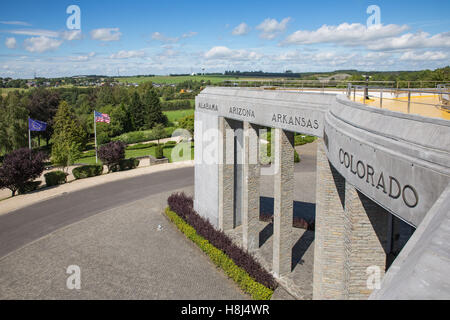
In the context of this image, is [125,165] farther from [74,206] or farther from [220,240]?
[220,240]

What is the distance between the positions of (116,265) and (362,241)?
1306 cm

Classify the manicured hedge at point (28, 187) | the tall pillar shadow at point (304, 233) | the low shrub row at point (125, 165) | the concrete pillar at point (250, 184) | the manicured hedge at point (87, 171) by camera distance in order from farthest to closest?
1. the low shrub row at point (125, 165)
2. the manicured hedge at point (87, 171)
3. the manicured hedge at point (28, 187)
4. the tall pillar shadow at point (304, 233)
5. the concrete pillar at point (250, 184)

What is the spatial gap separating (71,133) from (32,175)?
2536cm

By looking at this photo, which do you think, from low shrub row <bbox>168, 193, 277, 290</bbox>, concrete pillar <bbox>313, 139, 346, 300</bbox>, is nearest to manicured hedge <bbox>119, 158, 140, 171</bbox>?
low shrub row <bbox>168, 193, 277, 290</bbox>

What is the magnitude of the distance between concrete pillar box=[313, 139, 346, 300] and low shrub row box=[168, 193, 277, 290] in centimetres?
311

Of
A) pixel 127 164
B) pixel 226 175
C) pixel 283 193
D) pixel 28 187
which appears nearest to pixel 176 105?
pixel 127 164

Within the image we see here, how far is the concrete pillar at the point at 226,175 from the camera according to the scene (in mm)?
20203

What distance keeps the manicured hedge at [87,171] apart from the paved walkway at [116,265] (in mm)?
12699

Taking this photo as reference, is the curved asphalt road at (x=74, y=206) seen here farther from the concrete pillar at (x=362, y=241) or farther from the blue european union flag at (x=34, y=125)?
the concrete pillar at (x=362, y=241)

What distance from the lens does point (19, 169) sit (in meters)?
29.8

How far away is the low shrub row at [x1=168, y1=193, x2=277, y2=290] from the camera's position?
1549 cm

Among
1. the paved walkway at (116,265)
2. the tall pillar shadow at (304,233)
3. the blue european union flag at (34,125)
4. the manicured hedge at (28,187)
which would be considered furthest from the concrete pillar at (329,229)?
the blue european union flag at (34,125)

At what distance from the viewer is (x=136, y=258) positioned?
61.7 ft
